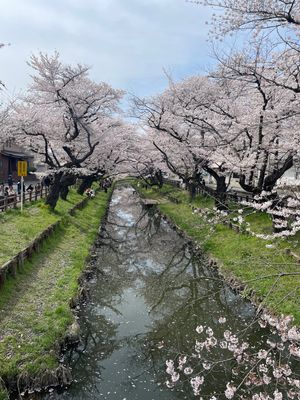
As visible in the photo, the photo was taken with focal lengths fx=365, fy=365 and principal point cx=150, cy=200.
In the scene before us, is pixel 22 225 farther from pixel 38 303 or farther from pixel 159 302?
pixel 159 302

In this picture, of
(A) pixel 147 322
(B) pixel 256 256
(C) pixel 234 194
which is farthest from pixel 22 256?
(C) pixel 234 194

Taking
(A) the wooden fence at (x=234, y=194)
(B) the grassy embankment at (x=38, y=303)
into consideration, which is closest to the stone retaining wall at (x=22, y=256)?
(B) the grassy embankment at (x=38, y=303)

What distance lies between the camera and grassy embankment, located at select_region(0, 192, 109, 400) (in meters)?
7.52

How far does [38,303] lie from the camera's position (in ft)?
32.9

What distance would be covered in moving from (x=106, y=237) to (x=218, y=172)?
9178 millimetres

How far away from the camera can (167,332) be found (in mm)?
10047

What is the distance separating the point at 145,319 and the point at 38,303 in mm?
3171

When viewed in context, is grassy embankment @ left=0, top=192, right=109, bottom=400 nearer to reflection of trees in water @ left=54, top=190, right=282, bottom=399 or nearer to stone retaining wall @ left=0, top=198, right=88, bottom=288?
stone retaining wall @ left=0, top=198, right=88, bottom=288

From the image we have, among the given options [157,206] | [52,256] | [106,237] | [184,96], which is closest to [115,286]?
[52,256]

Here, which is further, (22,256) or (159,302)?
(159,302)

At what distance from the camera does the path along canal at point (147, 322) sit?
7668mm

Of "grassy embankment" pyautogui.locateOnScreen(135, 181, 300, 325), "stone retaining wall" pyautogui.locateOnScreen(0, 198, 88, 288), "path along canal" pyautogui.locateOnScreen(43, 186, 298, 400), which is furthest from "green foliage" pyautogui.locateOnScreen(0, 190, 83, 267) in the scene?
"grassy embankment" pyautogui.locateOnScreen(135, 181, 300, 325)

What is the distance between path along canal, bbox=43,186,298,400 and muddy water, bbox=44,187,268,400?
20 millimetres

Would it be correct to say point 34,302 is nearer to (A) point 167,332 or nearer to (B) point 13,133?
(A) point 167,332
